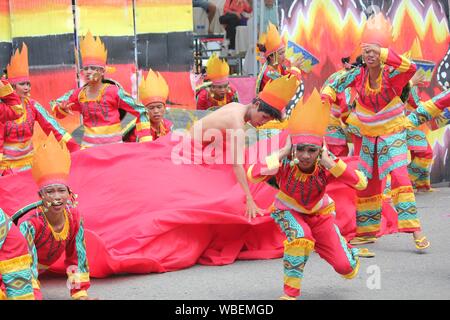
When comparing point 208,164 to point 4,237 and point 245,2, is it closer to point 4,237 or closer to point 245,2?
point 4,237

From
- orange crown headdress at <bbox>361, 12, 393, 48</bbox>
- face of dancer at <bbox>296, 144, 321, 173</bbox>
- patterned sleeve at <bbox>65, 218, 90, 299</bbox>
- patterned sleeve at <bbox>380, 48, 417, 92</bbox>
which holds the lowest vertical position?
patterned sleeve at <bbox>65, 218, 90, 299</bbox>

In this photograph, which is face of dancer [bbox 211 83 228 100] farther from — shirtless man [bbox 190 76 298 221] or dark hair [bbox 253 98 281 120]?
dark hair [bbox 253 98 281 120]

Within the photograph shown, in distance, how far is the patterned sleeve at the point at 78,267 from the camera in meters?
5.41

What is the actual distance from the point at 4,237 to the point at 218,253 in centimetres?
235

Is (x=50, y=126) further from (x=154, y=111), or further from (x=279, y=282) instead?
(x=279, y=282)

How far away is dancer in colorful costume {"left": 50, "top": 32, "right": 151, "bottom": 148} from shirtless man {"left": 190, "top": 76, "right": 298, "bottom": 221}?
127 cm

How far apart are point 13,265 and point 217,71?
5390 millimetres

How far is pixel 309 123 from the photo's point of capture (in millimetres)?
5348

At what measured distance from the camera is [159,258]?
20.9 ft

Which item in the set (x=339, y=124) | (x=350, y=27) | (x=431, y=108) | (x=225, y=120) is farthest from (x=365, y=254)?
(x=350, y=27)

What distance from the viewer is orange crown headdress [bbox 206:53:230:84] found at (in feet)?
31.9

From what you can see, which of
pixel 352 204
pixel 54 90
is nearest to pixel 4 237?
pixel 352 204

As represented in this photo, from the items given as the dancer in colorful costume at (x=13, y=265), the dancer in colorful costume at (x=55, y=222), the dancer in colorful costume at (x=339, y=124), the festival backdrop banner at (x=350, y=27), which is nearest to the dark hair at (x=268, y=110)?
the dancer in colorful costume at (x=55, y=222)

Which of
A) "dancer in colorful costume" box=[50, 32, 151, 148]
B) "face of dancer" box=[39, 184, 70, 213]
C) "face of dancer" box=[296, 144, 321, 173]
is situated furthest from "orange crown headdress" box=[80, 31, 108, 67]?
"face of dancer" box=[296, 144, 321, 173]
